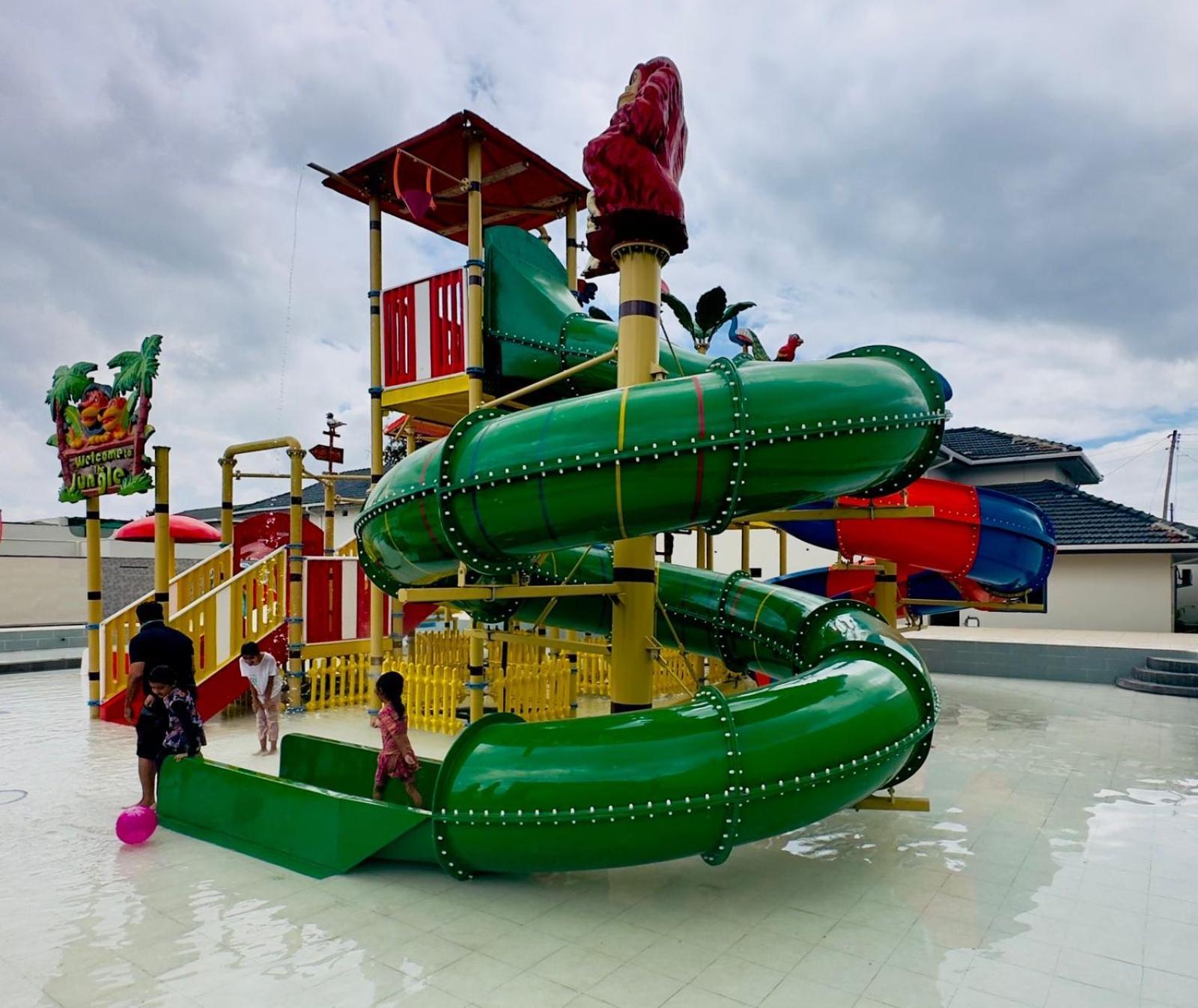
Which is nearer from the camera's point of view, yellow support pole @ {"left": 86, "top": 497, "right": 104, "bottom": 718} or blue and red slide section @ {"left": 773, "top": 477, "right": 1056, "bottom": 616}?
blue and red slide section @ {"left": 773, "top": 477, "right": 1056, "bottom": 616}

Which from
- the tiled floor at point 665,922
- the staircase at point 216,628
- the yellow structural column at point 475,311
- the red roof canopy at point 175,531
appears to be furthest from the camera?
the red roof canopy at point 175,531

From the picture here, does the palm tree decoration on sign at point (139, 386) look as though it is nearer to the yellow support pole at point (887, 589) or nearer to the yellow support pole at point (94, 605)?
the yellow support pole at point (94, 605)

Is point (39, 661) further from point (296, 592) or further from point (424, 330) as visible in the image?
point (424, 330)

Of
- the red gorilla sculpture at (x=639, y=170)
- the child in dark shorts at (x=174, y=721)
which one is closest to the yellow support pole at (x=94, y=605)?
the child in dark shorts at (x=174, y=721)

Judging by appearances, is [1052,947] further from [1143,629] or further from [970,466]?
[970,466]

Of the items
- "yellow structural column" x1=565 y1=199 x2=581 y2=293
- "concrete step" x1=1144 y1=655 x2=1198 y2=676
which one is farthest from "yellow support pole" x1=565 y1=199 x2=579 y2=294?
"concrete step" x1=1144 y1=655 x2=1198 y2=676

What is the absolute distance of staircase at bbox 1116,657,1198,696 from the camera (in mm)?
12914

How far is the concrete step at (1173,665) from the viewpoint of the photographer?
13438 mm

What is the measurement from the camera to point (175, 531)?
54.4ft

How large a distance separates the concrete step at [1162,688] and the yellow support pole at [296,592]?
13.7 m

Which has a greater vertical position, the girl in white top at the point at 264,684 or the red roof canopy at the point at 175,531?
the red roof canopy at the point at 175,531

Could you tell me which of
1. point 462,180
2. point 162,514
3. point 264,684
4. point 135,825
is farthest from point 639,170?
point 162,514

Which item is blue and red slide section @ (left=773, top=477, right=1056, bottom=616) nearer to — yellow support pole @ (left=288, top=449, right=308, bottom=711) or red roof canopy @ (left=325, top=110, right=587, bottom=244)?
red roof canopy @ (left=325, top=110, right=587, bottom=244)

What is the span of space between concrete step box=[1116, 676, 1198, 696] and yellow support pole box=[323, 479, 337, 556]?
14068mm
